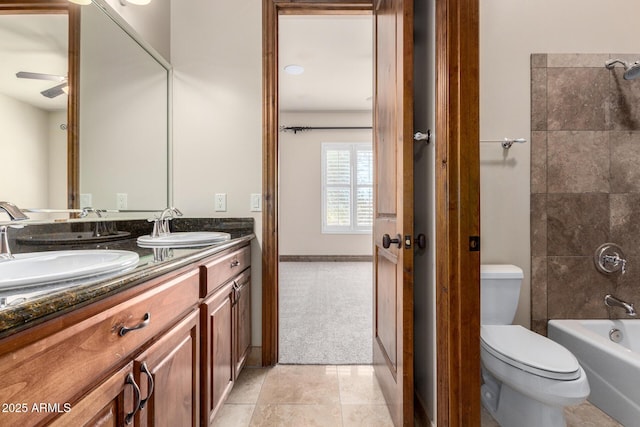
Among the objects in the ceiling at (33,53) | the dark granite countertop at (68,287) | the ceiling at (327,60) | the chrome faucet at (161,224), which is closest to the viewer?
the dark granite countertop at (68,287)

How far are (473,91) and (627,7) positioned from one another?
172cm

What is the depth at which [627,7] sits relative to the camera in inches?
70.7

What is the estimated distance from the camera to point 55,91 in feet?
3.83

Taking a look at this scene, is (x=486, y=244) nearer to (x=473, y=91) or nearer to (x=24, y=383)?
(x=473, y=91)

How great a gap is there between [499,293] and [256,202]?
153 cm

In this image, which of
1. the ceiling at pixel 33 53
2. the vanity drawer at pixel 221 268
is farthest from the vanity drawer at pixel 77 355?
the ceiling at pixel 33 53

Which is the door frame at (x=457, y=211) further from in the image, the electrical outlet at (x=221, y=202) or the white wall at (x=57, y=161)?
the white wall at (x=57, y=161)

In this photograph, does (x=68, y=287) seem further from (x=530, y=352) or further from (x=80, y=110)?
(x=530, y=352)

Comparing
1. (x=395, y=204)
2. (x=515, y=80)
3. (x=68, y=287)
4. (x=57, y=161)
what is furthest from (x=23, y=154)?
(x=515, y=80)

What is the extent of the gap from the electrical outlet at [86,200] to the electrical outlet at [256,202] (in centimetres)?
85

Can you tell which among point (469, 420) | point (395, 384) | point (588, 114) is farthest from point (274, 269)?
point (588, 114)

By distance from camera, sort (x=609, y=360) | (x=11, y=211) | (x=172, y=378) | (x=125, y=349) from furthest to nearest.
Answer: (x=609, y=360)
(x=172, y=378)
(x=11, y=211)
(x=125, y=349)

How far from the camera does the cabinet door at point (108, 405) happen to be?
56 cm

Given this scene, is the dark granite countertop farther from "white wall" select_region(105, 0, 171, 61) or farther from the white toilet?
the white toilet
